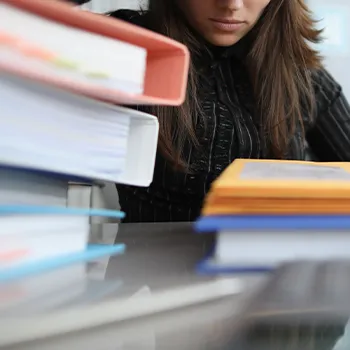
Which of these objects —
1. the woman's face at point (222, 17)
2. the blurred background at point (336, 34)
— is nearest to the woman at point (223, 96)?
the woman's face at point (222, 17)

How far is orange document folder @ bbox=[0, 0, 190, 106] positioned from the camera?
11.3 inches

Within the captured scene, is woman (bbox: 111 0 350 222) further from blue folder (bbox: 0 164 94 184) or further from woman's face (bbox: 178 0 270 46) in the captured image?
blue folder (bbox: 0 164 94 184)

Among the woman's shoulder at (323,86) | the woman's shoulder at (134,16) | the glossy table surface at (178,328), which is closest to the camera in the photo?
the glossy table surface at (178,328)

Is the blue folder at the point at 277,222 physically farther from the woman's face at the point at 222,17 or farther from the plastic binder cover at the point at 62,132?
the woman's face at the point at 222,17

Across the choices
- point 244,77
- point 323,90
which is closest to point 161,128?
point 244,77

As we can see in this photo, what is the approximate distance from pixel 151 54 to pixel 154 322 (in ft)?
0.63

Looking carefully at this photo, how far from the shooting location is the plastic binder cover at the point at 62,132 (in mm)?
295

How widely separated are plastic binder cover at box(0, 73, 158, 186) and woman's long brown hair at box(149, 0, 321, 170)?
0.45 meters

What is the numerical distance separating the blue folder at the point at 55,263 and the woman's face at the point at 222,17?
0.50 meters

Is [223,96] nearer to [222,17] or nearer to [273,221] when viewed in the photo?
[222,17]

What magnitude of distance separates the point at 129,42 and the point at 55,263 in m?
0.14

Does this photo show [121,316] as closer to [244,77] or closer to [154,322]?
[154,322]

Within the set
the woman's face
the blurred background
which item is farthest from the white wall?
the woman's face

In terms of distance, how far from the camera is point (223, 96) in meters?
0.89
